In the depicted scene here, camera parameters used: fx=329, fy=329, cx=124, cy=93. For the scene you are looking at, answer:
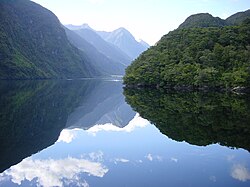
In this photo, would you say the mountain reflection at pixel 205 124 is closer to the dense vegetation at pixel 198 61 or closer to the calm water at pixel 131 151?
the calm water at pixel 131 151

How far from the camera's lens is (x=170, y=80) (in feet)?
351

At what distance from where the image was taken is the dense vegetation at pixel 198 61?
312 feet

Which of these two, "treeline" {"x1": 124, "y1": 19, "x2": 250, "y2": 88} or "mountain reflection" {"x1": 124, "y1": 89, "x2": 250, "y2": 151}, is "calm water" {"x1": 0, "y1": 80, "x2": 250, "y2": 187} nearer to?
"mountain reflection" {"x1": 124, "y1": 89, "x2": 250, "y2": 151}

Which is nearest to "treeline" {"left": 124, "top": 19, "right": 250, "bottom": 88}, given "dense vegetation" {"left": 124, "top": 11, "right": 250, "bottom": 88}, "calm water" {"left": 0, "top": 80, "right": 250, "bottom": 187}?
"dense vegetation" {"left": 124, "top": 11, "right": 250, "bottom": 88}

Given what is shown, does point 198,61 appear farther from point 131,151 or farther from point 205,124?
Answer: point 131,151

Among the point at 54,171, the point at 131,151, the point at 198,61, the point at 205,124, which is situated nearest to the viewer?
A: the point at 54,171

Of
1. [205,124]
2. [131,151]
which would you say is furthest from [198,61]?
[131,151]

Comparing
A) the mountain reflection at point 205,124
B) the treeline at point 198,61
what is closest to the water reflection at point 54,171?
the mountain reflection at point 205,124

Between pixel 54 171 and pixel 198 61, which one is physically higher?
pixel 198 61

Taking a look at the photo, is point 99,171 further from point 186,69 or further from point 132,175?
point 186,69

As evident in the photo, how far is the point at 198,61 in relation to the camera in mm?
108312

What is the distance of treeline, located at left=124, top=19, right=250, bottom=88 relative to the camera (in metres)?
95.1

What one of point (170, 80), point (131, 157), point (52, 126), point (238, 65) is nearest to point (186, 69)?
point (170, 80)

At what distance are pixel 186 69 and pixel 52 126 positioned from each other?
68.6 meters
